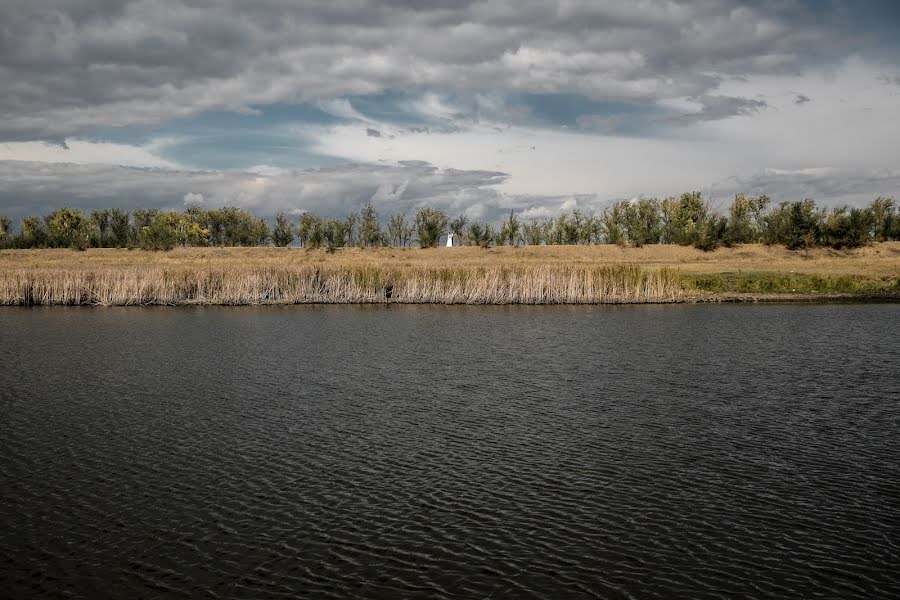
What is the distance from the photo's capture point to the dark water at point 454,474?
938 cm

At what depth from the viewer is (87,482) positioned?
12.8m

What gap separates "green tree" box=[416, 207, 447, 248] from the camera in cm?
8644

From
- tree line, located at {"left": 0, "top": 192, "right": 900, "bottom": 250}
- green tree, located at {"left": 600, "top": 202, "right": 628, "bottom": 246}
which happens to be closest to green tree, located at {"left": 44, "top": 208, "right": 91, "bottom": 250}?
tree line, located at {"left": 0, "top": 192, "right": 900, "bottom": 250}

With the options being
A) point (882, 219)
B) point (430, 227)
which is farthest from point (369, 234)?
point (882, 219)

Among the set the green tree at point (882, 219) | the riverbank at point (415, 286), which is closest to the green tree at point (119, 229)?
the riverbank at point (415, 286)

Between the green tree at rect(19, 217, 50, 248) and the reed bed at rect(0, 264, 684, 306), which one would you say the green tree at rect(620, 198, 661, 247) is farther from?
the green tree at rect(19, 217, 50, 248)

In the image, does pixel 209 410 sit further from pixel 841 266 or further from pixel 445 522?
pixel 841 266

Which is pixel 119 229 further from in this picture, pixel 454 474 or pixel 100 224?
pixel 454 474

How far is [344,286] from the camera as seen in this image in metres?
48.7

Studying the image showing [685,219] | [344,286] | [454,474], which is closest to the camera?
[454,474]

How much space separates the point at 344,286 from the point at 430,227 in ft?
130

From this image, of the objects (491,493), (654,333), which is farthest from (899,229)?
(491,493)

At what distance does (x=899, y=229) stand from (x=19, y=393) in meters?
90.7

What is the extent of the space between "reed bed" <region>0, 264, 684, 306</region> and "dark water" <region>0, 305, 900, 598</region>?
2064cm
